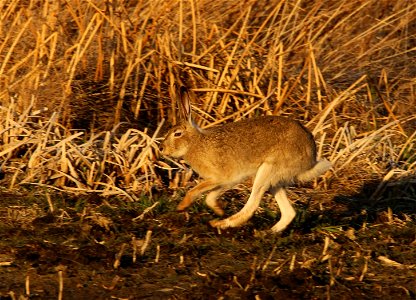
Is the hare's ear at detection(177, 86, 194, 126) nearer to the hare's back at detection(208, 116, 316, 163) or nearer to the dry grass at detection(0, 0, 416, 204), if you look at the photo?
the hare's back at detection(208, 116, 316, 163)

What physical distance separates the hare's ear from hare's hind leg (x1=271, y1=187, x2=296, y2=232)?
31.1 inches

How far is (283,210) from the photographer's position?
21.1 feet

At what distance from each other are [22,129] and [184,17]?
7.60 feet

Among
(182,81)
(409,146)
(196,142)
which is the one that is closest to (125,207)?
(196,142)

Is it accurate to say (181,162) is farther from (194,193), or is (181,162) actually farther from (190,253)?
(190,253)

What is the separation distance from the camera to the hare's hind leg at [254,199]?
6234 mm

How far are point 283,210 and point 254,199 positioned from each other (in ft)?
1.02

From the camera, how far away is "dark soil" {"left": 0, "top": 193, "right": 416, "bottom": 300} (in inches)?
205

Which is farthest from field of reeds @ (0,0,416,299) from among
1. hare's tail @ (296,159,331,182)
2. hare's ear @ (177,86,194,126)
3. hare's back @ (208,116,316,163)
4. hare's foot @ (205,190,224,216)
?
hare's ear @ (177,86,194,126)

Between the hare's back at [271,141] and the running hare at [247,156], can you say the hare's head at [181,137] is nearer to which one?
the running hare at [247,156]

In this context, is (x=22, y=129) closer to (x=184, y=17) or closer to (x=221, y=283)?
(x=184, y=17)

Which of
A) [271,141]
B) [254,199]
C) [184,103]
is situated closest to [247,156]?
[271,141]

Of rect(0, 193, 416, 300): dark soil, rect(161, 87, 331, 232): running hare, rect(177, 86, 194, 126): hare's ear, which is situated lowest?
rect(0, 193, 416, 300): dark soil

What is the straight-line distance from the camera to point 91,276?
532 cm
